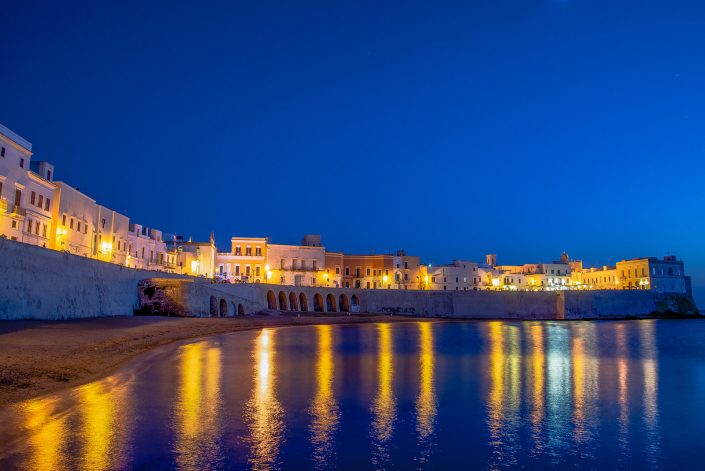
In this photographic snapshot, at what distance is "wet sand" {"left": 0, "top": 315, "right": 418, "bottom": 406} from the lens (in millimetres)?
12149

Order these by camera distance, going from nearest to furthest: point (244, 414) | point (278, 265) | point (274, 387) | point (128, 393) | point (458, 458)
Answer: point (458, 458) < point (244, 414) < point (128, 393) < point (274, 387) < point (278, 265)

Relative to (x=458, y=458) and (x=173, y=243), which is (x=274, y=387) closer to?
(x=458, y=458)

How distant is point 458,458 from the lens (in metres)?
7.82

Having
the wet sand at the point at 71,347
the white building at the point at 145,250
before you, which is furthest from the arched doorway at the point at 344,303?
the wet sand at the point at 71,347

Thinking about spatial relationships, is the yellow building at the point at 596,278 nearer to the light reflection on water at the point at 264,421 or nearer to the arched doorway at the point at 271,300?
the arched doorway at the point at 271,300

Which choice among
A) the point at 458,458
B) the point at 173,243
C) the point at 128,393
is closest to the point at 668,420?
the point at 458,458

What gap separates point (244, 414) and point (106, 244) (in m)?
38.4

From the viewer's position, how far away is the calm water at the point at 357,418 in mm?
7711

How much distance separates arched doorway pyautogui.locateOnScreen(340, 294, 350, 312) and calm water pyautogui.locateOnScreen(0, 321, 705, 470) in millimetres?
49192

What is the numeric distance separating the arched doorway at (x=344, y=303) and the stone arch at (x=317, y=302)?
408 cm

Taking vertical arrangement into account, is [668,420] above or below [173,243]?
below

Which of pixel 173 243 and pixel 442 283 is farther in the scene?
pixel 442 283

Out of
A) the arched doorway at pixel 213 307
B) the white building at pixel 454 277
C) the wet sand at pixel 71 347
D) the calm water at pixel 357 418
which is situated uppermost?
the white building at pixel 454 277

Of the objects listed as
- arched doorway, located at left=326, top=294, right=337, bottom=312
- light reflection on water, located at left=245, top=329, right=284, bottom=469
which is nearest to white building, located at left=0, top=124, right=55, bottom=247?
light reflection on water, located at left=245, top=329, right=284, bottom=469
